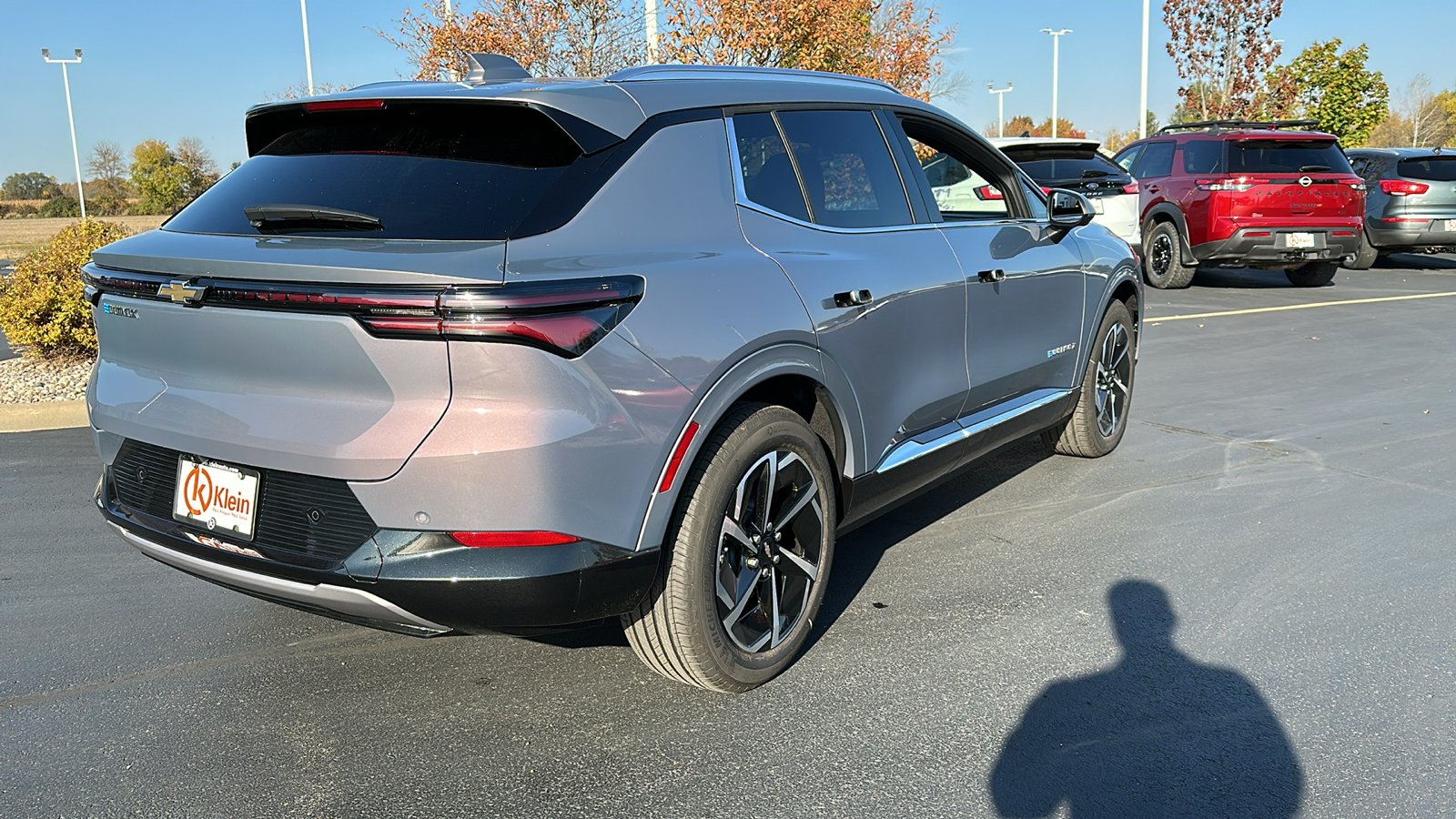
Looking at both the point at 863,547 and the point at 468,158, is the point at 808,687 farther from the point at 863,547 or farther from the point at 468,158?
the point at 468,158

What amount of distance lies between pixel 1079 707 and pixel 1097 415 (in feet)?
9.26

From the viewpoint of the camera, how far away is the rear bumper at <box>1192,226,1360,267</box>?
42.5ft

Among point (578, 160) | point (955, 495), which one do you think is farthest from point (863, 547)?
point (578, 160)

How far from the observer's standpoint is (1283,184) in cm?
1284

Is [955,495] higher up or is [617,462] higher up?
[617,462]

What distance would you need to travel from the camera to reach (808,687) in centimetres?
334

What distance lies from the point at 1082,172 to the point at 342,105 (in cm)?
1055

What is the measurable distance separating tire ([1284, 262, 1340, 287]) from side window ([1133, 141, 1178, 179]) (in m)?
2.32

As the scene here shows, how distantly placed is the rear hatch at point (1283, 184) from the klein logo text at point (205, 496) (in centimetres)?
1257

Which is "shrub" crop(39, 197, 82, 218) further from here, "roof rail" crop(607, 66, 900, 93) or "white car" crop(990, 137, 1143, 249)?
"roof rail" crop(607, 66, 900, 93)

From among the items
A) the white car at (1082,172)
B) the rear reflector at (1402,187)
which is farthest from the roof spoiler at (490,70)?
the rear reflector at (1402,187)

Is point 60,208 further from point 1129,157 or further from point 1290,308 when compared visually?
point 1290,308

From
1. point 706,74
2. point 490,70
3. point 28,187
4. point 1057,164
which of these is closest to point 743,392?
point 706,74

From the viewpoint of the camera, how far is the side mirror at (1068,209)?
4898 mm
